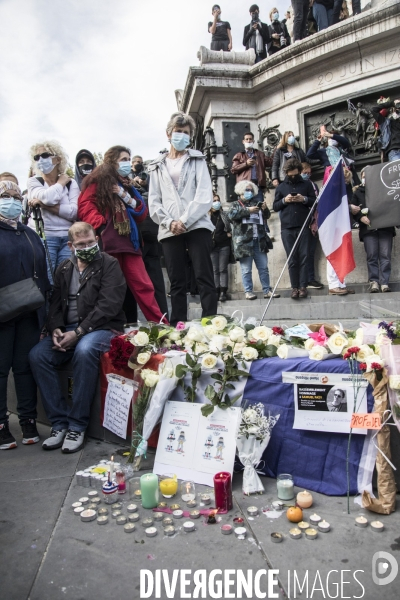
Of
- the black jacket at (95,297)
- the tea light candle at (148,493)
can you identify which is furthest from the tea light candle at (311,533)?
the black jacket at (95,297)

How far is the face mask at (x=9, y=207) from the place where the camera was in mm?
3877

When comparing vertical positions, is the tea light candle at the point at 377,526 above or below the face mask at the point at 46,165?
below

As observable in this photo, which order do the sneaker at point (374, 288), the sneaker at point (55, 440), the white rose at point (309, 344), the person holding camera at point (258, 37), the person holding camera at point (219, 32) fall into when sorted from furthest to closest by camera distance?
1. the person holding camera at point (219, 32)
2. the person holding camera at point (258, 37)
3. the sneaker at point (374, 288)
4. the sneaker at point (55, 440)
5. the white rose at point (309, 344)

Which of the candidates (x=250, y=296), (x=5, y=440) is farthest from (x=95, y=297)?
(x=250, y=296)

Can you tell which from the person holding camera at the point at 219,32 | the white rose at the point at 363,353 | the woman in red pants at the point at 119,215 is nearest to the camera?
the white rose at the point at 363,353

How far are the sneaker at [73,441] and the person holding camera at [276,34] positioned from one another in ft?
30.8

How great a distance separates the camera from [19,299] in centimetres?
371

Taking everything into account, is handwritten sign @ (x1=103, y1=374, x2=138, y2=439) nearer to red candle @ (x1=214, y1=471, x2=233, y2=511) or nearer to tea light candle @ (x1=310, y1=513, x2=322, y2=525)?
red candle @ (x1=214, y1=471, x2=233, y2=511)

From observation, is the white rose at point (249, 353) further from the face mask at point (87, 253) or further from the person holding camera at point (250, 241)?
the person holding camera at point (250, 241)

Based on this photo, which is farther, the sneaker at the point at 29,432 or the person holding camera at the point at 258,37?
the person holding camera at the point at 258,37

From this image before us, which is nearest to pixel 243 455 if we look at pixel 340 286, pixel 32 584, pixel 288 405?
pixel 288 405

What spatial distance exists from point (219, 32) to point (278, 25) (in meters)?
1.36

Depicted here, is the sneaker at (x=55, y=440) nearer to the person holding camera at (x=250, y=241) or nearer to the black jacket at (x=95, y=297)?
the black jacket at (x=95, y=297)

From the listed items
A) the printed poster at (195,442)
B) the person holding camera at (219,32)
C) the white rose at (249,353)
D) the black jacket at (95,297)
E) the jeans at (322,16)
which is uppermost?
the person holding camera at (219,32)
